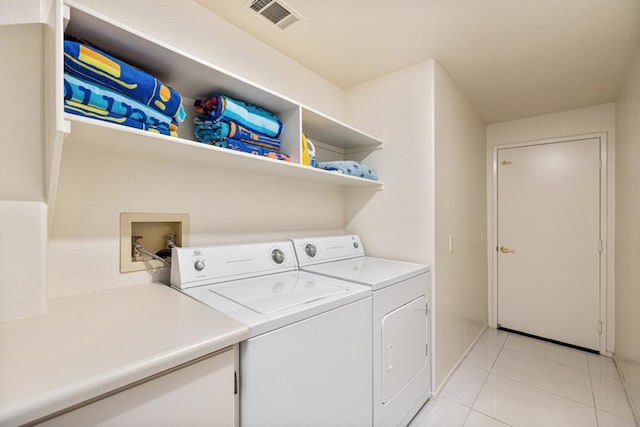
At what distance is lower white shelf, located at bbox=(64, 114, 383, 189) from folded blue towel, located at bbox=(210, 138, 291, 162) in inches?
2.1

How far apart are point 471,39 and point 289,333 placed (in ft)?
6.40

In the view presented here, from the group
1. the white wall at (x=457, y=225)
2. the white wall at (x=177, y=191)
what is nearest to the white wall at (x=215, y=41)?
the white wall at (x=177, y=191)

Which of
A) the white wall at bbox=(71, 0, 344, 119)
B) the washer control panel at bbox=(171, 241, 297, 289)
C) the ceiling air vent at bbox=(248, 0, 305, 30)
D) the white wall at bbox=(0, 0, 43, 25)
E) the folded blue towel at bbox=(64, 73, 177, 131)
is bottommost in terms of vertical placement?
the washer control panel at bbox=(171, 241, 297, 289)

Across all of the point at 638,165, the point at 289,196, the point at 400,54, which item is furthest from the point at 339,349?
the point at 638,165

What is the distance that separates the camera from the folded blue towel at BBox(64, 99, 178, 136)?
34.4 inches

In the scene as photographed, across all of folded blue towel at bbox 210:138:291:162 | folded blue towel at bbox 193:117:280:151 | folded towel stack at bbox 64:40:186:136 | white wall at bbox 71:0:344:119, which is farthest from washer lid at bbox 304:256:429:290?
white wall at bbox 71:0:344:119

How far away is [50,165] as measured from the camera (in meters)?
0.89

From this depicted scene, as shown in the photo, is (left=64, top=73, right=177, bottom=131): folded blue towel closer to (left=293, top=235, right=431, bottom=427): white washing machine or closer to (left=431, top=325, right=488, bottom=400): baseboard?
(left=293, top=235, right=431, bottom=427): white washing machine

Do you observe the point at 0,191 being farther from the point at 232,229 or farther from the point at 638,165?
the point at 638,165

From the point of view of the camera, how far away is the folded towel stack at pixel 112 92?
866mm

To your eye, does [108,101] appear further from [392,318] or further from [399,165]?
[399,165]

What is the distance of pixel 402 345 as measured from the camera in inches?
61.7

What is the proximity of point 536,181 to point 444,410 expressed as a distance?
8.22ft

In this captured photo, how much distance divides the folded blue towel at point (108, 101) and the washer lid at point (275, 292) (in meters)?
0.72
